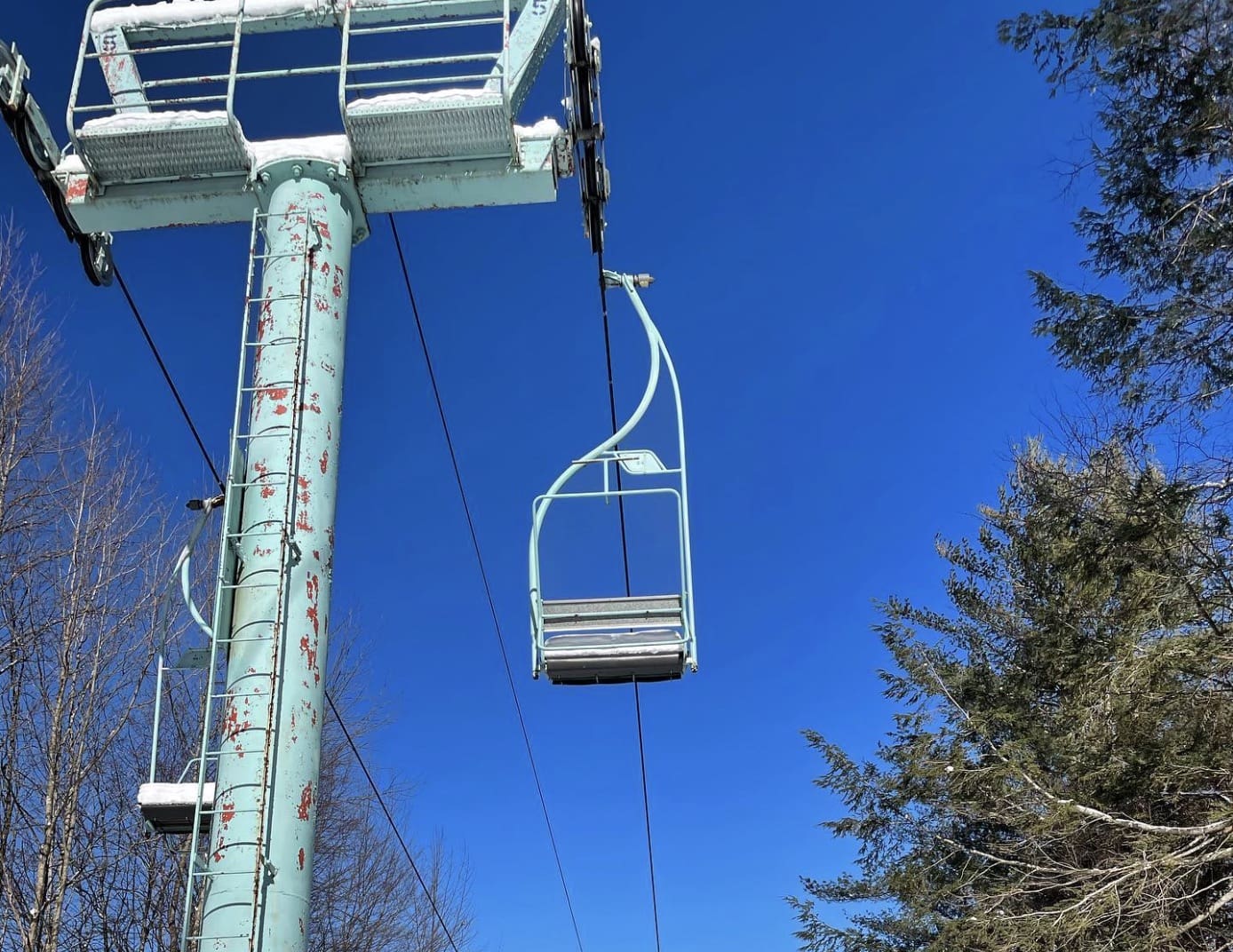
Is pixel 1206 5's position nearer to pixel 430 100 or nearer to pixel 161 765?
pixel 430 100

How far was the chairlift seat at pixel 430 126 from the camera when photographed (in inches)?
245

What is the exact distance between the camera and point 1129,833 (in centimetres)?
995

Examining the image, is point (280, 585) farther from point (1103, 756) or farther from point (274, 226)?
point (1103, 756)

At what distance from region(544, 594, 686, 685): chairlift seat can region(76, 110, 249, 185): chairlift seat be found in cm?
336

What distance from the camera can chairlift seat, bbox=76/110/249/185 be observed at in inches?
244

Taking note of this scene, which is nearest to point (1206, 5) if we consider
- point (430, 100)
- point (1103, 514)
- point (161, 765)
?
point (1103, 514)

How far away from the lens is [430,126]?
20.6 ft

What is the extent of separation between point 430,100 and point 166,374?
257 cm

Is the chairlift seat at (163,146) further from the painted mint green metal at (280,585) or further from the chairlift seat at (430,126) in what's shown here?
the chairlift seat at (430,126)

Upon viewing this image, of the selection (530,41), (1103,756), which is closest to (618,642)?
(530,41)

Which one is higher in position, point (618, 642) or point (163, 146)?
point (163, 146)

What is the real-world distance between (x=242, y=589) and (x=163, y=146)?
2913 millimetres

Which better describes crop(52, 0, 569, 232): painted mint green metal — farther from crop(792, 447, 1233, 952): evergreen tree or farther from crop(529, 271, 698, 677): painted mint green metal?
crop(792, 447, 1233, 952): evergreen tree

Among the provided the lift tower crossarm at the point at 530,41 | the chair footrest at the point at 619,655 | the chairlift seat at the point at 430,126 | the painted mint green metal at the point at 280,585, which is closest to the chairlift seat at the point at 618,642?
the chair footrest at the point at 619,655
